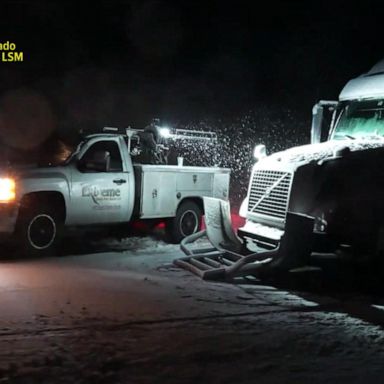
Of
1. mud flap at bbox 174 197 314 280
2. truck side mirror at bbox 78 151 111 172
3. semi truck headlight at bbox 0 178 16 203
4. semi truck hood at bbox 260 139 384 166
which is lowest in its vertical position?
mud flap at bbox 174 197 314 280

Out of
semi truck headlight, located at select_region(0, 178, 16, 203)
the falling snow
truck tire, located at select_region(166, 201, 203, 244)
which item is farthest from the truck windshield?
the falling snow

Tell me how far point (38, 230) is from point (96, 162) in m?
1.57

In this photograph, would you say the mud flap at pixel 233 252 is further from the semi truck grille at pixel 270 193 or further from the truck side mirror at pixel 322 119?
the truck side mirror at pixel 322 119

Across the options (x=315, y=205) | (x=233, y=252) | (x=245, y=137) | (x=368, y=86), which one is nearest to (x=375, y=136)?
(x=368, y=86)

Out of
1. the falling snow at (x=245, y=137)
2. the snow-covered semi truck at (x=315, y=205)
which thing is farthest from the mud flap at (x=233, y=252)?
the falling snow at (x=245, y=137)

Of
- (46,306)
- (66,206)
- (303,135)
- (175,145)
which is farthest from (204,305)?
(303,135)

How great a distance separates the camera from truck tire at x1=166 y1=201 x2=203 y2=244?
1281 centimetres

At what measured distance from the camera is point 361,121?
10414 millimetres

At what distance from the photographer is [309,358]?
5.60m

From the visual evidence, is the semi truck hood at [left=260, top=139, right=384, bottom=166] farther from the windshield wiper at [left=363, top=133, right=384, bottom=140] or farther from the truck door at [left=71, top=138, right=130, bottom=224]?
the truck door at [left=71, top=138, right=130, bottom=224]

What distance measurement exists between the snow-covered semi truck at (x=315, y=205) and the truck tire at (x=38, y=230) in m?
2.61

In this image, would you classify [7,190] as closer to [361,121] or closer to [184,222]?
[184,222]

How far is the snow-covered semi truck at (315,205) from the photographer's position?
8445mm

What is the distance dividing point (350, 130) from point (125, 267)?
4.41 m
